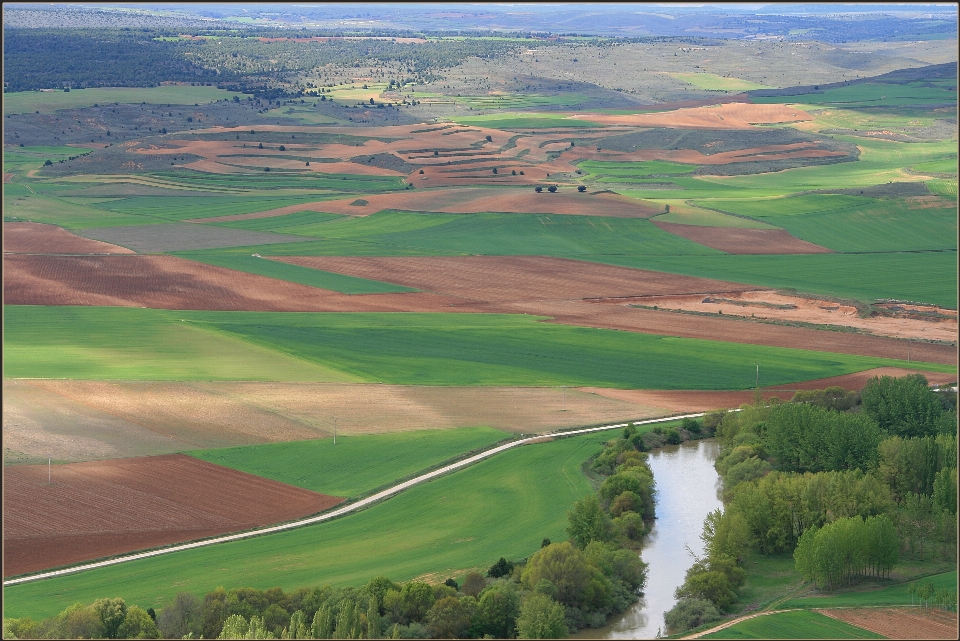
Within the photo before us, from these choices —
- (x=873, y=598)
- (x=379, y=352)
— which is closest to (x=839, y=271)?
(x=379, y=352)

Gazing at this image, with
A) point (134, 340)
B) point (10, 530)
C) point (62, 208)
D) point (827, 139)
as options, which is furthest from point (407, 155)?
point (10, 530)

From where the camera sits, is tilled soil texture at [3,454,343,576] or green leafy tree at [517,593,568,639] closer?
green leafy tree at [517,593,568,639]

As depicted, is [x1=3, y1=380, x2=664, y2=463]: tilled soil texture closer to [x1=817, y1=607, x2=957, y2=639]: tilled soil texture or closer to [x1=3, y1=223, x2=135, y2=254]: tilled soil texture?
[x1=817, y1=607, x2=957, y2=639]: tilled soil texture

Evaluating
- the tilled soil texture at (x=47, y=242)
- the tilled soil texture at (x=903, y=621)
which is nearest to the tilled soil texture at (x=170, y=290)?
the tilled soil texture at (x=47, y=242)

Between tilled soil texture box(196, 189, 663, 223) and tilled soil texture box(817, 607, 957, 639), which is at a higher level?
tilled soil texture box(196, 189, 663, 223)

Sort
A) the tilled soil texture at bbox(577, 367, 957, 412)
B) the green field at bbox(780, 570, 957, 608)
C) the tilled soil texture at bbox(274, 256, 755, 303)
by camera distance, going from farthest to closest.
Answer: the tilled soil texture at bbox(274, 256, 755, 303), the tilled soil texture at bbox(577, 367, 957, 412), the green field at bbox(780, 570, 957, 608)

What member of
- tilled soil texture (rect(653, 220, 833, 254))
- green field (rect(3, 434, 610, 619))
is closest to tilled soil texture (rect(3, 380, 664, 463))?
green field (rect(3, 434, 610, 619))

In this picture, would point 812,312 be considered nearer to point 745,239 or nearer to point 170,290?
point 745,239

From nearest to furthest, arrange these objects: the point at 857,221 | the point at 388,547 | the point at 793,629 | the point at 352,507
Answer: the point at 793,629
the point at 388,547
the point at 352,507
the point at 857,221
